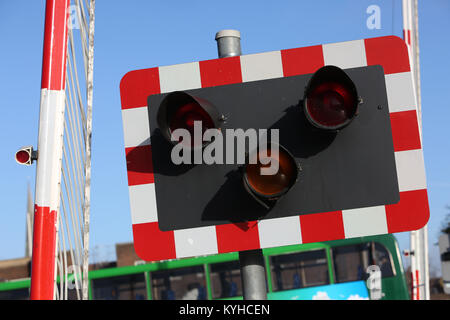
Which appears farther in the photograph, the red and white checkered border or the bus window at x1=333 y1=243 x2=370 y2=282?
the bus window at x1=333 y1=243 x2=370 y2=282

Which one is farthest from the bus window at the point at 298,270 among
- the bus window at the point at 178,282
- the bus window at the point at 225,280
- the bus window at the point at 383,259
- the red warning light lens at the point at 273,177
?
the red warning light lens at the point at 273,177

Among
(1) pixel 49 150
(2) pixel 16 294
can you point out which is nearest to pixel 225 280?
(2) pixel 16 294

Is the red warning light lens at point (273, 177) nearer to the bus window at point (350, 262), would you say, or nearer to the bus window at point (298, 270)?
the bus window at point (298, 270)

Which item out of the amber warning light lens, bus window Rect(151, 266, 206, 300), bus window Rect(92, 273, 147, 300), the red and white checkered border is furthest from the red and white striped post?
bus window Rect(92, 273, 147, 300)

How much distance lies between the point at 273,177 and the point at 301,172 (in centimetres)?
15

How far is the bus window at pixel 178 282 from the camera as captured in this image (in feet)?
44.2

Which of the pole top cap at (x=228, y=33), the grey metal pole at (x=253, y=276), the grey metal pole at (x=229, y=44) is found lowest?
the grey metal pole at (x=253, y=276)

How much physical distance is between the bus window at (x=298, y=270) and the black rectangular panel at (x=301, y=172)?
11.3m

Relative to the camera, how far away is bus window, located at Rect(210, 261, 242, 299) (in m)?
13.2

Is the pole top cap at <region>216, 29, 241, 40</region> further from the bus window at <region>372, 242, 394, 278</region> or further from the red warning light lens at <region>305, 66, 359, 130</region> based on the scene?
the bus window at <region>372, 242, 394, 278</region>

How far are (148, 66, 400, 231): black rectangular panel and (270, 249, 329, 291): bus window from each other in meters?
11.3

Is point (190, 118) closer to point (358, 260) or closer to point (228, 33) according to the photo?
point (228, 33)
